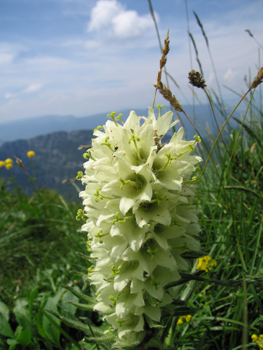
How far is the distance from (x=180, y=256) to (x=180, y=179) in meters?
0.61

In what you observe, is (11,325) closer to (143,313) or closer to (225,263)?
(143,313)

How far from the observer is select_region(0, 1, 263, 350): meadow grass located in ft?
8.11

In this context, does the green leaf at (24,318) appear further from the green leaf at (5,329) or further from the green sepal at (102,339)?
the green sepal at (102,339)

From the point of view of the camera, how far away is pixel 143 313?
7.34 feet

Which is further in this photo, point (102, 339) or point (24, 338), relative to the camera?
point (24, 338)

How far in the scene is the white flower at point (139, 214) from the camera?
1905 millimetres

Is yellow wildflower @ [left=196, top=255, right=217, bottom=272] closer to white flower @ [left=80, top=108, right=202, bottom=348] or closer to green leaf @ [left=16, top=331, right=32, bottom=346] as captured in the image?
white flower @ [left=80, top=108, right=202, bottom=348]

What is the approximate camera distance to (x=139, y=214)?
74.6 inches

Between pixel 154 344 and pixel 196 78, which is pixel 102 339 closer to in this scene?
pixel 154 344

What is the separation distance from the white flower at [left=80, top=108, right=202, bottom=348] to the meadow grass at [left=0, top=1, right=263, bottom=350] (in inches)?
8.6

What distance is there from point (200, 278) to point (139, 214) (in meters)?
0.67

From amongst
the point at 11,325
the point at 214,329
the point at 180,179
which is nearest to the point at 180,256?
the point at 180,179

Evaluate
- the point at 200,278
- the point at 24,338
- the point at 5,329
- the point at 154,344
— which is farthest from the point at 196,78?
the point at 5,329

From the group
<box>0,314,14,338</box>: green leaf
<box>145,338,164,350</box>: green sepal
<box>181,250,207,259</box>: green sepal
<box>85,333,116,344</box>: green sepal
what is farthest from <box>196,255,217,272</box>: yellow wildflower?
<box>0,314,14,338</box>: green leaf
